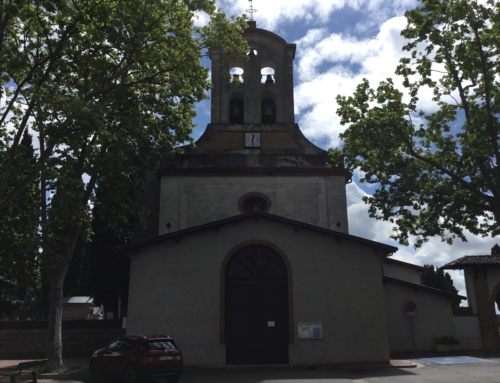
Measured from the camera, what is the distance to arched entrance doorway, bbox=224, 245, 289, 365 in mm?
16594

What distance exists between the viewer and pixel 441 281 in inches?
1922

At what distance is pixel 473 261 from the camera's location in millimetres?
22562

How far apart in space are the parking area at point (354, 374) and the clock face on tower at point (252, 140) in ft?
39.4

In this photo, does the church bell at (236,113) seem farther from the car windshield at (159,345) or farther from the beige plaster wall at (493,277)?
the car windshield at (159,345)

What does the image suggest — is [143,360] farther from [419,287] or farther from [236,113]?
[236,113]

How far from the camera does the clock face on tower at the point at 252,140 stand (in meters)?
24.6

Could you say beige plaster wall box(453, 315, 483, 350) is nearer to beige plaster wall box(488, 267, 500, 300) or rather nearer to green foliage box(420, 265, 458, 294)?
beige plaster wall box(488, 267, 500, 300)

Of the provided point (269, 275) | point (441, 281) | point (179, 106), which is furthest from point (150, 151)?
point (441, 281)

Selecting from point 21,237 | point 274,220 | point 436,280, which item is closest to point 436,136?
point 274,220

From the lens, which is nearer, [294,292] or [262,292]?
Result: [294,292]

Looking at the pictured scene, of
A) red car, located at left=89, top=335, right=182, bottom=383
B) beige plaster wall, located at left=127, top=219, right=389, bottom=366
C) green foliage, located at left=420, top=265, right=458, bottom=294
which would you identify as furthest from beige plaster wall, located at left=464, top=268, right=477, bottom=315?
green foliage, located at left=420, top=265, right=458, bottom=294

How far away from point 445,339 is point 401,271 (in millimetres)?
7741

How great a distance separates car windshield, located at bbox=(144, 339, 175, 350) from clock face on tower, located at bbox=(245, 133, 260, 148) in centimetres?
1328

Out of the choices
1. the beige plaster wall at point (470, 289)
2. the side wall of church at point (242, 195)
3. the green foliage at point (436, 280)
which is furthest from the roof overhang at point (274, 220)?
the green foliage at point (436, 280)
